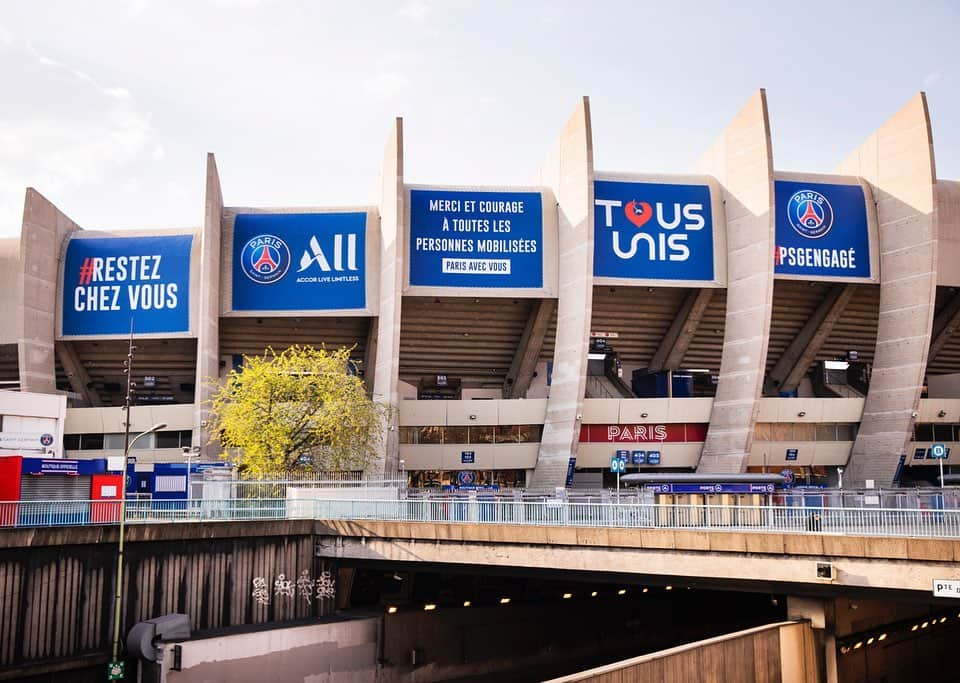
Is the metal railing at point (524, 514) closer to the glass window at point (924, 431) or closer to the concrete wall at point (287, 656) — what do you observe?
the concrete wall at point (287, 656)

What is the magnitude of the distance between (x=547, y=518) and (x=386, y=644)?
299 inches

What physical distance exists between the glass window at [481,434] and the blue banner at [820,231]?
19.5 metres

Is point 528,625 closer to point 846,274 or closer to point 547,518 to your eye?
point 547,518

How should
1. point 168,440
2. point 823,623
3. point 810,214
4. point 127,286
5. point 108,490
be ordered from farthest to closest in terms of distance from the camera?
point 168,440, point 810,214, point 127,286, point 108,490, point 823,623

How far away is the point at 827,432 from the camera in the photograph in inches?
2254

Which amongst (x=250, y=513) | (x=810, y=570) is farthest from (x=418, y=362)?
(x=810, y=570)

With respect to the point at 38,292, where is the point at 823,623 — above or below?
below

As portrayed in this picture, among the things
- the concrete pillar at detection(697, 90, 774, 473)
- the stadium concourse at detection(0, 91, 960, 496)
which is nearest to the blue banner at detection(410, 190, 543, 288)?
the stadium concourse at detection(0, 91, 960, 496)

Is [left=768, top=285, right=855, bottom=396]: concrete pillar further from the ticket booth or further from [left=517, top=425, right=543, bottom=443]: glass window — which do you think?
the ticket booth

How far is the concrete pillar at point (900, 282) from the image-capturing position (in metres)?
52.7

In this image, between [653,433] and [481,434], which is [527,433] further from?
[653,433]

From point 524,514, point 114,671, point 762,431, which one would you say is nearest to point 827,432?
point 762,431

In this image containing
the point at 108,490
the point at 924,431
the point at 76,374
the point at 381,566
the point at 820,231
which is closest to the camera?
the point at 381,566

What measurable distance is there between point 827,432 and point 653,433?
11.2 metres
